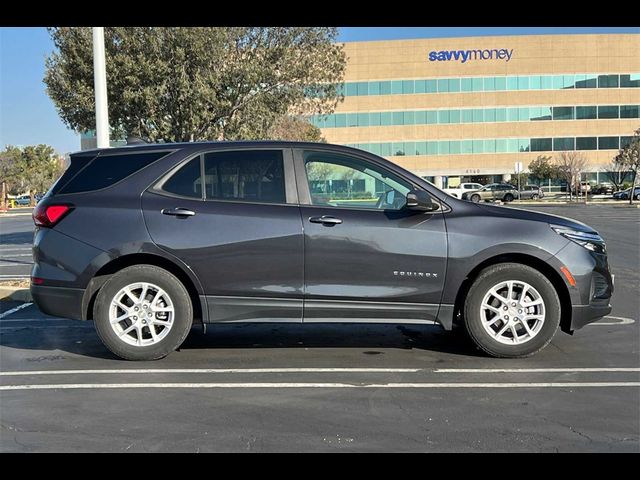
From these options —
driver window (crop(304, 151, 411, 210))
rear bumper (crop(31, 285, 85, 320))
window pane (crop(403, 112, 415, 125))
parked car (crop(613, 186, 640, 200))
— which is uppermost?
window pane (crop(403, 112, 415, 125))

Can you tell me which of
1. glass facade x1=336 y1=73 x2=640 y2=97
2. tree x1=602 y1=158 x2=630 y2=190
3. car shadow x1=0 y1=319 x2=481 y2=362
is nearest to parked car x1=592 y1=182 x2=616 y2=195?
tree x1=602 y1=158 x2=630 y2=190

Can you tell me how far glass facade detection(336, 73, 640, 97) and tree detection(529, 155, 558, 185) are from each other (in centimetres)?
838

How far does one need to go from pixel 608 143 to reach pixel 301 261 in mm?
67467

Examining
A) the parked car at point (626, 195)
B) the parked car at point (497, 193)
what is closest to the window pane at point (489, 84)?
the parked car at point (497, 193)

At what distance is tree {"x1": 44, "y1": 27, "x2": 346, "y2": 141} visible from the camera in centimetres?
1126

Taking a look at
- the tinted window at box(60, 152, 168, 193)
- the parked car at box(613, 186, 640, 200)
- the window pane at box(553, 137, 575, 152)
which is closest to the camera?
the tinted window at box(60, 152, 168, 193)

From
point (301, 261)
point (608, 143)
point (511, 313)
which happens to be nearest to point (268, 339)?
point (301, 261)

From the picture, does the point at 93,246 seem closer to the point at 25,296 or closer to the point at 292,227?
the point at 292,227

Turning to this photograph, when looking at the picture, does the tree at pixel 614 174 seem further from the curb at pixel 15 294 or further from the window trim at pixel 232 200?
the window trim at pixel 232 200

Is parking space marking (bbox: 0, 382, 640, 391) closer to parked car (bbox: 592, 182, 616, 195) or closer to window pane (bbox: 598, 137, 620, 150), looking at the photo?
parked car (bbox: 592, 182, 616, 195)

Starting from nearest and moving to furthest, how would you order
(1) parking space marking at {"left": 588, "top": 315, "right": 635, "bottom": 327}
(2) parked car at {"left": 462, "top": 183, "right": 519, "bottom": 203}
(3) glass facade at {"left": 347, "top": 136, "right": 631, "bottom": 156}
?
(1) parking space marking at {"left": 588, "top": 315, "right": 635, "bottom": 327}
(2) parked car at {"left": 462, "top": 183, "right": 519, "bottom": 203}
(3) glass facade at {"left": 347, "top": 136, "right": 631, "bottom": 156}
